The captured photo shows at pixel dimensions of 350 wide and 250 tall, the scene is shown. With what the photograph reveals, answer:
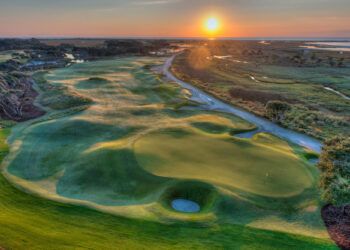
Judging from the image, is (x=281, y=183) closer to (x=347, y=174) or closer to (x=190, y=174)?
(x=347, y=174)

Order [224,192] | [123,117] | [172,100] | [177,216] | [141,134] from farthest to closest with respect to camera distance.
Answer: [172,100], [123,117], [141,134], [224,192], [177,216]

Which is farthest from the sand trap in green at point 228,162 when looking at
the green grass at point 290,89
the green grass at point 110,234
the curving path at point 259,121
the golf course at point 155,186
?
the green grass at point 290,89

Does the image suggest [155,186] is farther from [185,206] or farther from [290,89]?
[290,89]

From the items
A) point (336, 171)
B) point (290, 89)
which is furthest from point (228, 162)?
point (290, 89)

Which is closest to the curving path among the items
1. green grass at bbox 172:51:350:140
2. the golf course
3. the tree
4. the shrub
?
green grass at bbox 172:51:350:140

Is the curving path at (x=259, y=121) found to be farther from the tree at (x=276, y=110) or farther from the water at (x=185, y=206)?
the water at (x=185, y=206)

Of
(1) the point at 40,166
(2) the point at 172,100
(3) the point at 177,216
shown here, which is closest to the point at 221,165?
(3) the point at 177,216
